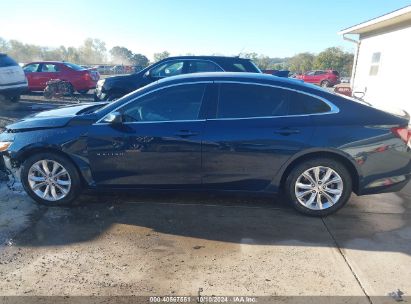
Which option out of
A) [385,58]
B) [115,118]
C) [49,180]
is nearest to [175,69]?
[115,118]

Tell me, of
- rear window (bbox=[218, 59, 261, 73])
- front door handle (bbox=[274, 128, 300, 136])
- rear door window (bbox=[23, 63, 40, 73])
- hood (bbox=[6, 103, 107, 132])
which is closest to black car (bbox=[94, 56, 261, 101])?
rear window (bbox=[218, 59, 261, 73])

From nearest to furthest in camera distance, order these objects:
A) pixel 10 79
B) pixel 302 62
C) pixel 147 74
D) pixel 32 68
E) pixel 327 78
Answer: pixel 147 74 → pixel 10 79 → pixel 32 68 → pixel 327 78 → pixel 302 62

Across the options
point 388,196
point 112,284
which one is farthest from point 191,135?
point 388,196

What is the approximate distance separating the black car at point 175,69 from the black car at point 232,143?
4718mm

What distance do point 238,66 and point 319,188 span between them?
5.45 metres

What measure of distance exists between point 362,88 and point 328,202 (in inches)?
459

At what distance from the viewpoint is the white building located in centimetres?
1049

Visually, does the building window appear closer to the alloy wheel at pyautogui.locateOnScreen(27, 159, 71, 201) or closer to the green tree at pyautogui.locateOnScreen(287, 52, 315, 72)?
the alloy wheel at pyautogui.locateOnScreen(27, 159, 71, 201)

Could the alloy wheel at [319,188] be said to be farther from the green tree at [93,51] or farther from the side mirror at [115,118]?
the green tree at [93,51]

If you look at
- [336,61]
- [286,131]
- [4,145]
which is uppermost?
[286,131]

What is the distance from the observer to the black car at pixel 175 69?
29.3ft

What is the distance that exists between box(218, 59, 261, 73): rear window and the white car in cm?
724

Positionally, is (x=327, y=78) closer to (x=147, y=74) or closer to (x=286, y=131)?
(x=147, y=74)

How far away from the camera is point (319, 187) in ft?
13.9
